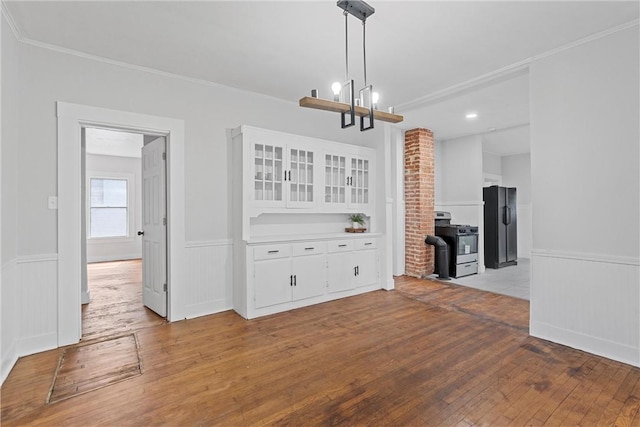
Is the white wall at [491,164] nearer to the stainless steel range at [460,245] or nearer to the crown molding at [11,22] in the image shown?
the stainless steel range at [460,245]

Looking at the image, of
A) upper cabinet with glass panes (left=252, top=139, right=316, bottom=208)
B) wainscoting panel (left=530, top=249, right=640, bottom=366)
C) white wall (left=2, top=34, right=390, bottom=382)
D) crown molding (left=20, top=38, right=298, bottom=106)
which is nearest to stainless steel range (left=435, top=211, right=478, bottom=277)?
wainscoting panel (left=530, top=249, right=640, bottom=366)

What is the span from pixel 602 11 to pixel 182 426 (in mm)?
4136

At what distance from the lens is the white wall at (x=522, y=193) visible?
26.8 feet

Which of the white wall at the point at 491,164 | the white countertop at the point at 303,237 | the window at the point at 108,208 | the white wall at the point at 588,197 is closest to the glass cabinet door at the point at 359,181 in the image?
the white countertop at the point at 303,237

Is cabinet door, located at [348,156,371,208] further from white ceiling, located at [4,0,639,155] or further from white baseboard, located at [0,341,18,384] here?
white baseboard, located at [0,341,18,384]

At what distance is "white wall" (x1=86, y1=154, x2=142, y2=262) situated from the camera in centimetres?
788

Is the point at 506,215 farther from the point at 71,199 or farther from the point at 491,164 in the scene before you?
the point at 71,199

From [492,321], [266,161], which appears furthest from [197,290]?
[492,321]

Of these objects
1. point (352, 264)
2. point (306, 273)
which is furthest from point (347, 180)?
point (306, 273)

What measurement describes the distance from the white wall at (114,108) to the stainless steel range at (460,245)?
329cm

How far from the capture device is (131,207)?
8.41m

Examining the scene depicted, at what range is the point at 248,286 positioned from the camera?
12.1ft

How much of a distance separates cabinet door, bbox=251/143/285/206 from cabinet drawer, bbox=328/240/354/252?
34.9 inches

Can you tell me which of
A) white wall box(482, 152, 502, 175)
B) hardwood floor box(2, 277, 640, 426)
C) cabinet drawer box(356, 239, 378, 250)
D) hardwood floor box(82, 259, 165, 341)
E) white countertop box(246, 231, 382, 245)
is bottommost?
hardwood floor box(2, 277, 640, 426)
